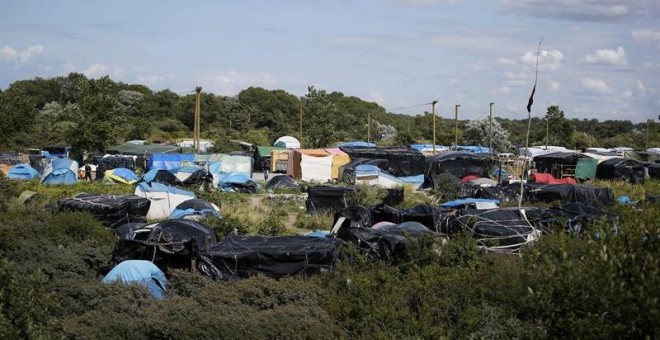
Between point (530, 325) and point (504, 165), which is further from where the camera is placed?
point (504, 165)

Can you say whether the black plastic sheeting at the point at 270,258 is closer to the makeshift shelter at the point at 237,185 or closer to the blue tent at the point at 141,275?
the blue tent at the point at 141,275

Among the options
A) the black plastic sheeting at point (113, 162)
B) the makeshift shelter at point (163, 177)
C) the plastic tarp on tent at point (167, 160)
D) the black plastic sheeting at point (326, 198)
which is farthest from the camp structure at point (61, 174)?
the black plastic sheeting at point (326, 198)

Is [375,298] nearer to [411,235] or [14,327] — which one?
[411,235]

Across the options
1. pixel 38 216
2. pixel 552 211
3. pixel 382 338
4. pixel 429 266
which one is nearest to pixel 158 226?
pixel 38 216

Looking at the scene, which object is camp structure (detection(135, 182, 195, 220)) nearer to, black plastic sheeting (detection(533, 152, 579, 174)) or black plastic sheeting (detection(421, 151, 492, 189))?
black plastic sheeting (detection(421, 151, 492, 189))

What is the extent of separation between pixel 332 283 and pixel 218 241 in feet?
17.5

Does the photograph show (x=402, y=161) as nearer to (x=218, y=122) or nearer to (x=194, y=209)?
(x=194, y=209)

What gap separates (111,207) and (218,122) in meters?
74.5

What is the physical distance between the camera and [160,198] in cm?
2975

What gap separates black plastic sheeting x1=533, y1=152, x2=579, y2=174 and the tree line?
24134mm

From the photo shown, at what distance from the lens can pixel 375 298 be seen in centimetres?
A: 1385

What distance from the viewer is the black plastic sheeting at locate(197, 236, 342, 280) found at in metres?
17.1

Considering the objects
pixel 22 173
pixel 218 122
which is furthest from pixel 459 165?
pixel 218 122

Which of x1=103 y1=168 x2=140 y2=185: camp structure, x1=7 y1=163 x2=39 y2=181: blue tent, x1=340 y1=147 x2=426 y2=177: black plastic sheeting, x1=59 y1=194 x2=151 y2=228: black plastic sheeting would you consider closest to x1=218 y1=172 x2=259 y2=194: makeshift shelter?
x1=103 y1=168 x2=140 y2=185: camp structure
